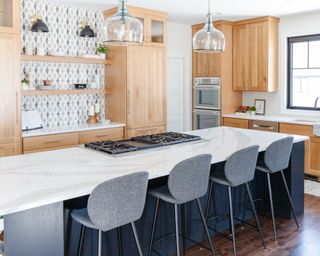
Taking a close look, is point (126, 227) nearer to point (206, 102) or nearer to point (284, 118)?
point (284, 118)

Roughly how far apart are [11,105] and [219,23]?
3.81 meters

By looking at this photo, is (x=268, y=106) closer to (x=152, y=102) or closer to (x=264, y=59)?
(x=264, y=59)

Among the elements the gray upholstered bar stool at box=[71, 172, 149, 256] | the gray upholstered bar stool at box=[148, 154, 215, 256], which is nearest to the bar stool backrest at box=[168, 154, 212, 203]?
the gray upholstered bar stool at box=[148, 154, 215, 256]

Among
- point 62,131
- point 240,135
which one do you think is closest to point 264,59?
point 240,135

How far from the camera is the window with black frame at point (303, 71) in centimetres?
610

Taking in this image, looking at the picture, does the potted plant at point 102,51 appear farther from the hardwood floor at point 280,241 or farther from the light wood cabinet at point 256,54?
the hardwood floor at point 280,241

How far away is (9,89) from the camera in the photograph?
4488mm

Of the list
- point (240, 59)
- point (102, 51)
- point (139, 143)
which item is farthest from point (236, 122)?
point (139, 143)

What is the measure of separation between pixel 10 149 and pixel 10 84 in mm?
784

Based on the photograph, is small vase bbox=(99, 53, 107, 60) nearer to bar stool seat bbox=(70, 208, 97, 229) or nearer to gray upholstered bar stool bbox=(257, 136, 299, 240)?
gray upholstered bar stool bbox=(257, 136, 299, 240)

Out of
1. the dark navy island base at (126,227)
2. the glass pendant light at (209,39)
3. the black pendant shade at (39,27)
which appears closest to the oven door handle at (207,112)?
the dark navy island base at (126,227)

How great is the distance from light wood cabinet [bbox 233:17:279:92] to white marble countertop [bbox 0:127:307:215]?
2.79 m

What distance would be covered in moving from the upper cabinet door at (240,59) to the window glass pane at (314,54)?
1.04 meters

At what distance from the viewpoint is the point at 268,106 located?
22.0 ft
